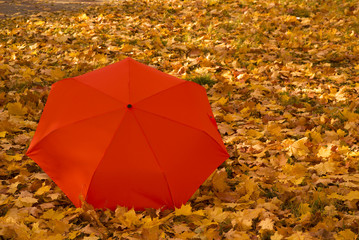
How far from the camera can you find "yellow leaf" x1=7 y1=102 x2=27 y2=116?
3.84 meters

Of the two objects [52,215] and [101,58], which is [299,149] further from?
[101,58]

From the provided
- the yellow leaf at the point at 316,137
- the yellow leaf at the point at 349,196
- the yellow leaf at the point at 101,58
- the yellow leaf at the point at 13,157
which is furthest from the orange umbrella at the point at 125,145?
the yellow leaf at the point at 101,58

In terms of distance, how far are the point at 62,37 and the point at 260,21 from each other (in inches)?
134

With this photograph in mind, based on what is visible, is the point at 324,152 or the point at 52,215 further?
the point at 324,152

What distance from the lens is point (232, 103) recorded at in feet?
14.3

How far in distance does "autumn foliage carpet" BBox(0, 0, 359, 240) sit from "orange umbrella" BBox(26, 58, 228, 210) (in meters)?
0.15

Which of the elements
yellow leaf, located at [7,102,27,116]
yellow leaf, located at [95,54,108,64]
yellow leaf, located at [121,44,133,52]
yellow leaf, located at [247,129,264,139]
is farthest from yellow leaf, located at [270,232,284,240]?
yellow leaf, located at [121,44,133,52]

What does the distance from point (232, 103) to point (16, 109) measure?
2333 mm

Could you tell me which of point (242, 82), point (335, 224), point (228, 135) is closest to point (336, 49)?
point (242, 82)

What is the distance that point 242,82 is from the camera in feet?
15.6

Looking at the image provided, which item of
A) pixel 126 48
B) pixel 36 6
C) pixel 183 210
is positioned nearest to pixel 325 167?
pixel 183 210

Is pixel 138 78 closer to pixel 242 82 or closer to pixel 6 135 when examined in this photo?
pixel 6 135

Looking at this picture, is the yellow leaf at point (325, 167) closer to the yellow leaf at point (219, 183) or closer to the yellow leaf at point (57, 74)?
the yellow leaf at point (219, 183)

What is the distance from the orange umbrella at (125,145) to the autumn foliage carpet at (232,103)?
152mm
